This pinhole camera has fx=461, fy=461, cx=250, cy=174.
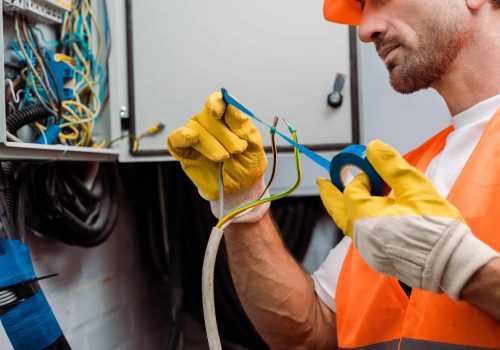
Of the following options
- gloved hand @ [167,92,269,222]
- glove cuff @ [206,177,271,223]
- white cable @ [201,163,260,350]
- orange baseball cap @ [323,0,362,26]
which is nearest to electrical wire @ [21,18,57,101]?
gloved hand @ [167,92,269,222]

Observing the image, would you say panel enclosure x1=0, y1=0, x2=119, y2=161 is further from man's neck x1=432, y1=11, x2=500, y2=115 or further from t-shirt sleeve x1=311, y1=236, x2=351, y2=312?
man's neck x1=432, y1=11, x2=500, y2=115

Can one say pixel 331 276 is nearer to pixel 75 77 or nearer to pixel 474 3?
pixel 474 3

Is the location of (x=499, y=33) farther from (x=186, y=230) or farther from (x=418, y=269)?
(x=186, y=230)

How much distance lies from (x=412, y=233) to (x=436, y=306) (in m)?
0.21

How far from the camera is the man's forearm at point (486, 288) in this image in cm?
58

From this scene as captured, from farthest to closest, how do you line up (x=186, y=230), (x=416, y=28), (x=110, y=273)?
1. (x=186, y=230)
2. (x=110, y=273)
3. (x=416, y=28)

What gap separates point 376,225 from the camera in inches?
23.3

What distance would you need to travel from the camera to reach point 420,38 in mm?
931

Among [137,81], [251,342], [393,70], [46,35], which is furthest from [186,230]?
[393,70]

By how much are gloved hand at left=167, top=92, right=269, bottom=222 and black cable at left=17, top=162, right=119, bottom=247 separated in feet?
1.10

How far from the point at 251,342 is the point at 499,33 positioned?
3.72 feet

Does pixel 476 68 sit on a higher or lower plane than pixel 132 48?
lower

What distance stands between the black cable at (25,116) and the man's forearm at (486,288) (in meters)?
0.84

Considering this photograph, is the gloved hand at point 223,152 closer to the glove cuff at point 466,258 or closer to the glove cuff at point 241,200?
the glove cuff at point 241,200
